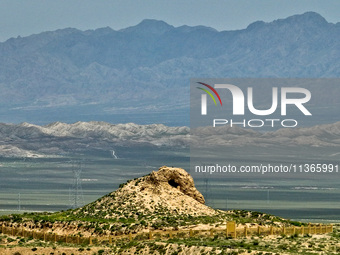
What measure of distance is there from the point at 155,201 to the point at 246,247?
17466 millimetres

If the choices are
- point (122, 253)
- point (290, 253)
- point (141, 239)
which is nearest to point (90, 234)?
point (141, 239)

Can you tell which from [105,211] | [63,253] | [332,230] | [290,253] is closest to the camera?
[290,253]

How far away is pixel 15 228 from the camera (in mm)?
71500

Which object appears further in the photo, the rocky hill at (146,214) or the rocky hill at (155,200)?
the rocky hill at (155,200)

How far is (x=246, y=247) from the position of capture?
180 feet

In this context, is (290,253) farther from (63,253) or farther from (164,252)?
(63,253)

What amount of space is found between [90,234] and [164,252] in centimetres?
1149

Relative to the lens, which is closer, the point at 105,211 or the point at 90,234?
the point at 90,234

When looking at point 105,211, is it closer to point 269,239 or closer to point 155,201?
point 155,201

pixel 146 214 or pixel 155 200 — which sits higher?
pixel 155 200

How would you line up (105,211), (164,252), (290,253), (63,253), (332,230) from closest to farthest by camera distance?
(290,253), (164,252), (63,253), (332,230), (105,211)

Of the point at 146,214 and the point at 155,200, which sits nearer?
the point at 146,214

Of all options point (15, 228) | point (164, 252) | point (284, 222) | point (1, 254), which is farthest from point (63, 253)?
point (284, 222)

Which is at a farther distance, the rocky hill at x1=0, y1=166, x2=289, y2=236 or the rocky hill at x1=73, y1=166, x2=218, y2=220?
the rocky hill at x1=73, y1=166, x2=218, y2=220
